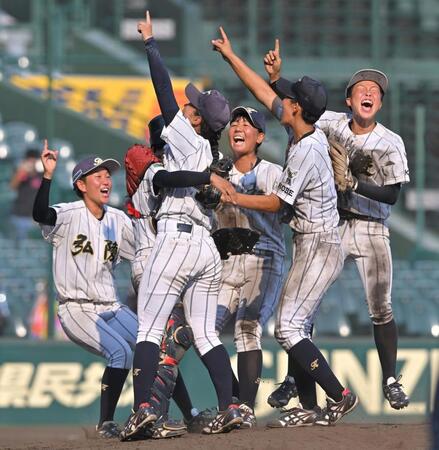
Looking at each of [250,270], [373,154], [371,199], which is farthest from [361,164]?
[250,270]

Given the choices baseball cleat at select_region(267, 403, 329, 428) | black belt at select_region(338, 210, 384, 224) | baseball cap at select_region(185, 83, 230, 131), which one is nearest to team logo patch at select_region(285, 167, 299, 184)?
baseball cap at select_region(185, 83, 230, 131)

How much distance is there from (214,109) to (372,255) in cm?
135

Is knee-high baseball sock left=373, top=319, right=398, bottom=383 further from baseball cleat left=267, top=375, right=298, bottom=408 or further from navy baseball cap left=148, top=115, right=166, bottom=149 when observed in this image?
navy baseball cap left=148, top=115, right=166, bottom=149

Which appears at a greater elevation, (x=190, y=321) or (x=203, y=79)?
(x=203, y=79)

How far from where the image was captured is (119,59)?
15773mm

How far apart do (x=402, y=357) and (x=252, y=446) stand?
5.22 meters

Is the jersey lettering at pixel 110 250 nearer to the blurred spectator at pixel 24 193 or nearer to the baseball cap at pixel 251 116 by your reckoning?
the baseball cap at pixel 251 116

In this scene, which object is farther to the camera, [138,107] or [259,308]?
[138,107]

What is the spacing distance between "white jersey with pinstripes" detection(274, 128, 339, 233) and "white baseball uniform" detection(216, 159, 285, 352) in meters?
0.44

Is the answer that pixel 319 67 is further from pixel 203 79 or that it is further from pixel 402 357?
pixel 402 357

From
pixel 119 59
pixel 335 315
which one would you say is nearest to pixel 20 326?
pixel 335 315

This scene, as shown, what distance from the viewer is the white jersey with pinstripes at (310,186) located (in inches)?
266

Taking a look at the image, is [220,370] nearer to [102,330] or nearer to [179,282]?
[179,282]

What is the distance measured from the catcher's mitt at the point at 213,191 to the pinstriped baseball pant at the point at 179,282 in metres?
0.16
